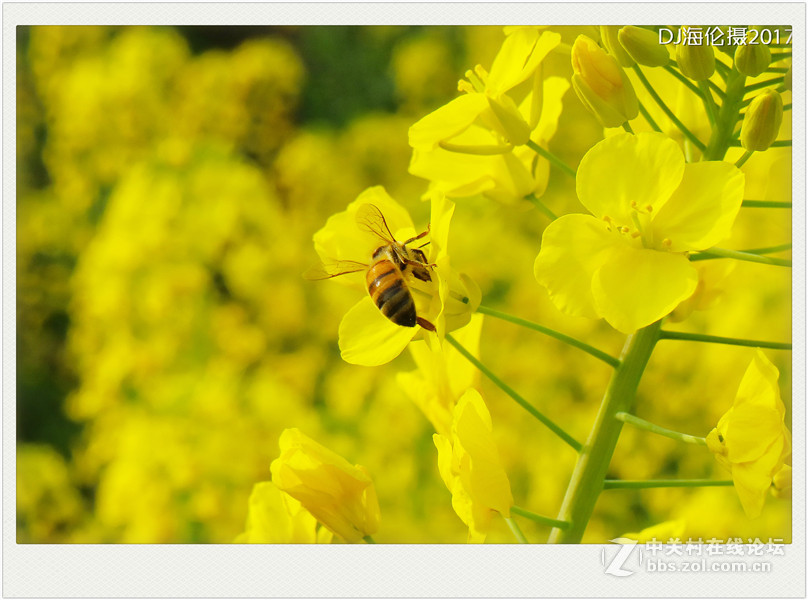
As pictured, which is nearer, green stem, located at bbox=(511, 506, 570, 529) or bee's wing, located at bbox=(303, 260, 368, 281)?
green stem, located at bbox=(511, 506, 570, 529)

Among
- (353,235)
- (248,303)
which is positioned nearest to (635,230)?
(353,235)

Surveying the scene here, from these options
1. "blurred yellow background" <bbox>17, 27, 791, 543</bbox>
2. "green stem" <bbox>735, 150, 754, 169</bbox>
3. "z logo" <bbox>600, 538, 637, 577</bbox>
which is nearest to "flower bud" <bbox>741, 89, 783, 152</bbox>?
"green stem" <bbox>735, 150, 754, 169</bbox>

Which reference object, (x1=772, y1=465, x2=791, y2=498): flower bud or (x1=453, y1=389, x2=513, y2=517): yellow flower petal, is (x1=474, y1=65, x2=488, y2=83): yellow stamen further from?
(x1=772, y1=465, x2=791, y2=498): flower bud

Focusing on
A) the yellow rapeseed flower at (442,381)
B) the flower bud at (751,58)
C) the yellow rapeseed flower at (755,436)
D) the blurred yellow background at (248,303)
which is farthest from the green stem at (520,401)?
the blurred yellow background at (248,303)

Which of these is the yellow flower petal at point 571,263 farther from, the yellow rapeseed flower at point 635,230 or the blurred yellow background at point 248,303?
the blurred yellow background at point 248,303

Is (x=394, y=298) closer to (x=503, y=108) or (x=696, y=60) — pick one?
(x=503, y=108)

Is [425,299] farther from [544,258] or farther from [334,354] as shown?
[334,354]
